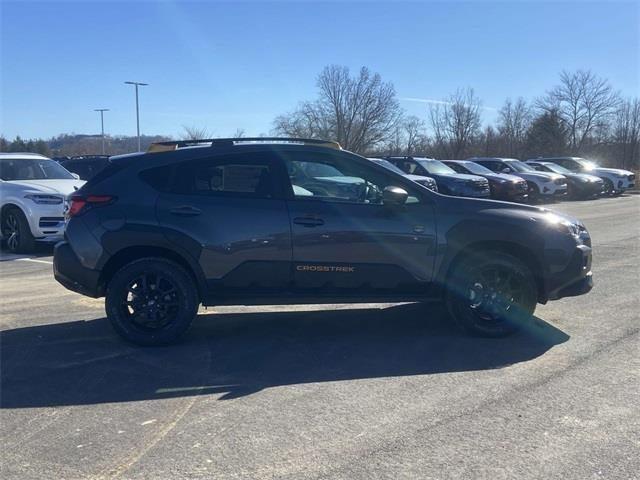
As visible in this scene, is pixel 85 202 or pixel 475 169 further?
pixel 475 169

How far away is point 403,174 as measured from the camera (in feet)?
33.1

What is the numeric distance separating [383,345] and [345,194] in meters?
1.42

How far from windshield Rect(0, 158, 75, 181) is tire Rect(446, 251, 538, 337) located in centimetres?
969

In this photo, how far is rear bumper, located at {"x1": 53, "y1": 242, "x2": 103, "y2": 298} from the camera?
5637 mm

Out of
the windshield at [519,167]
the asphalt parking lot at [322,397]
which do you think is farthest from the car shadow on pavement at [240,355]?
the windshield at [519,167]

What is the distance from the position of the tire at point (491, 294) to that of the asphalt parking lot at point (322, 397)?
0.17 metres

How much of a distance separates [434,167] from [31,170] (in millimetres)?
13704

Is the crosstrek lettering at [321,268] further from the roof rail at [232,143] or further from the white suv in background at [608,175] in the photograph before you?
the white suv in background at [608,175]

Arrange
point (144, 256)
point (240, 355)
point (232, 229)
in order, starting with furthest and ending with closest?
point (144, 256), point (232, 229), point (240, 355)

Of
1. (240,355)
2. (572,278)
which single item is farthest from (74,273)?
(572,278)

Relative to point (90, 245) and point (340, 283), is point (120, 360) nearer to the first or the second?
point (90, 245)

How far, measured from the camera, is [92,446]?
3691 mm

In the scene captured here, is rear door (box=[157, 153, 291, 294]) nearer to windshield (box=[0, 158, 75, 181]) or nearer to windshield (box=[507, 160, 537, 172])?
windshield (box=[0, 158, 75, 181])

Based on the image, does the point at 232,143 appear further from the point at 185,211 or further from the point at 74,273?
the point at 74,273
